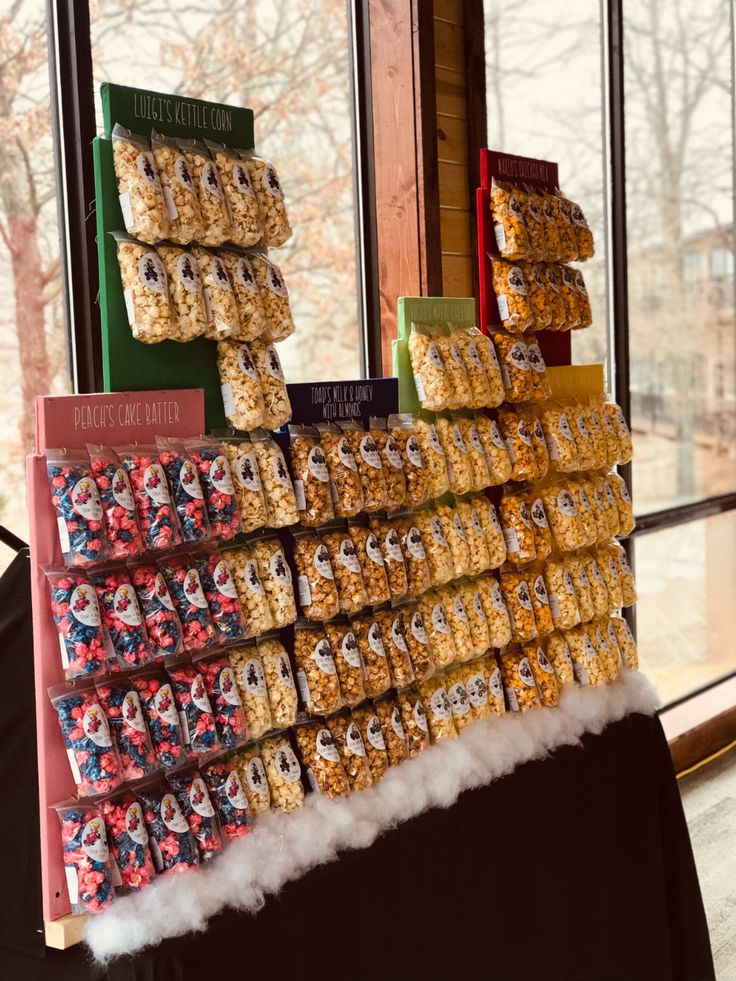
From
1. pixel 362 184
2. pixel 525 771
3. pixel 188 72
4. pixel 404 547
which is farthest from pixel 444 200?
pixel 525 771

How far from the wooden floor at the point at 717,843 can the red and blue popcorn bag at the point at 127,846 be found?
1.92 metres

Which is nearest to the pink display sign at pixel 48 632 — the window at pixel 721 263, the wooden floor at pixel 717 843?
the wooden floor at pixel 717 843

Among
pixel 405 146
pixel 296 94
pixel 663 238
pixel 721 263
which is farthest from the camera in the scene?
pixel 721 263

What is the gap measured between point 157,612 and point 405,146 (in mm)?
1927

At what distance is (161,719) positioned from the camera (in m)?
1.82

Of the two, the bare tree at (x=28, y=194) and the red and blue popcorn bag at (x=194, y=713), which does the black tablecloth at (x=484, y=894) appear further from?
the bare tree at (x=28, y=194)

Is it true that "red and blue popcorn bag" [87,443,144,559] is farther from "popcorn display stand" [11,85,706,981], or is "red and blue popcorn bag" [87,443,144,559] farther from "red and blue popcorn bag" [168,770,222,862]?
"red and blue popcorn bag" [168,770,222,862]

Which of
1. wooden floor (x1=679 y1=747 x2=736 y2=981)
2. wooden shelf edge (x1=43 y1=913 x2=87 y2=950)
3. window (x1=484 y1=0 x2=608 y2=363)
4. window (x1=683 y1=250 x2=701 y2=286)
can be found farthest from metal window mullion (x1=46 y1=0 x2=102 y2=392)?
window (x1=683 y1=250 x2=701 y2=286)

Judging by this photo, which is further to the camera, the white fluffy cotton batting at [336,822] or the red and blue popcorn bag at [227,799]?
the red and blue popcorn bag at [227,799]

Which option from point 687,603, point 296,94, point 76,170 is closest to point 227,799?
point 76,170

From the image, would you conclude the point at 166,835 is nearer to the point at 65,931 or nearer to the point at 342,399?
the point at 65,931

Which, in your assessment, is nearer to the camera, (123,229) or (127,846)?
(127,846)

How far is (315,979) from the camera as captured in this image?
6.27 ft

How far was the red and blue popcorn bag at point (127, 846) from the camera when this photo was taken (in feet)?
5.79
